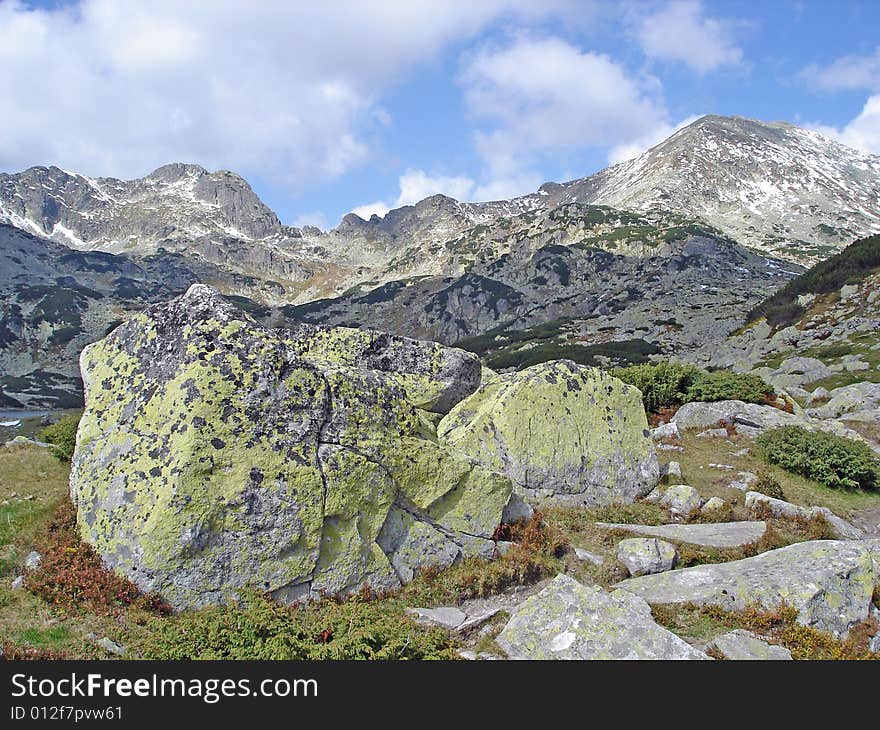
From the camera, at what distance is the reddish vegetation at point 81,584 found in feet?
28.7

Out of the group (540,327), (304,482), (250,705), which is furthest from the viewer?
(540,327)

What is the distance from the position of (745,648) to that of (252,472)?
28.5ft

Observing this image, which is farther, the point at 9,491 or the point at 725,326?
the point at 725,326

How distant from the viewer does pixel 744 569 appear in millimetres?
10500

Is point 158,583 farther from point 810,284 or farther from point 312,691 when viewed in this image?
point 810,284

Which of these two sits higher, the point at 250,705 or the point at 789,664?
the point at 250,705

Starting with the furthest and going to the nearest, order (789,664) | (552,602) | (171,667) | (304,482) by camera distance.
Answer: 1. (304,482)
2. (552,602)
3. (789,664)
4. (171,667)

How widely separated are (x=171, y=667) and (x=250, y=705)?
4.40 ft

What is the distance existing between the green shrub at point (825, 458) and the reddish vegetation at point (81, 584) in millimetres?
20302

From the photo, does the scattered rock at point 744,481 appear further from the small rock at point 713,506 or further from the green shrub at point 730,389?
the green shrub at point 730,389

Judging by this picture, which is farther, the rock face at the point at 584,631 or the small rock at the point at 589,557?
the small rock at the point at 589,557

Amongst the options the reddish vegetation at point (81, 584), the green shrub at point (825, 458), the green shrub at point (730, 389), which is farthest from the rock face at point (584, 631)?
the green shrub at point (730, 389)

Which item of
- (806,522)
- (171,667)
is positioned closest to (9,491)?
(171,667)

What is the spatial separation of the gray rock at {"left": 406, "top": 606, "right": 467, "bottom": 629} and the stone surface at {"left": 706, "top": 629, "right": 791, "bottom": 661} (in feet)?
13.3
